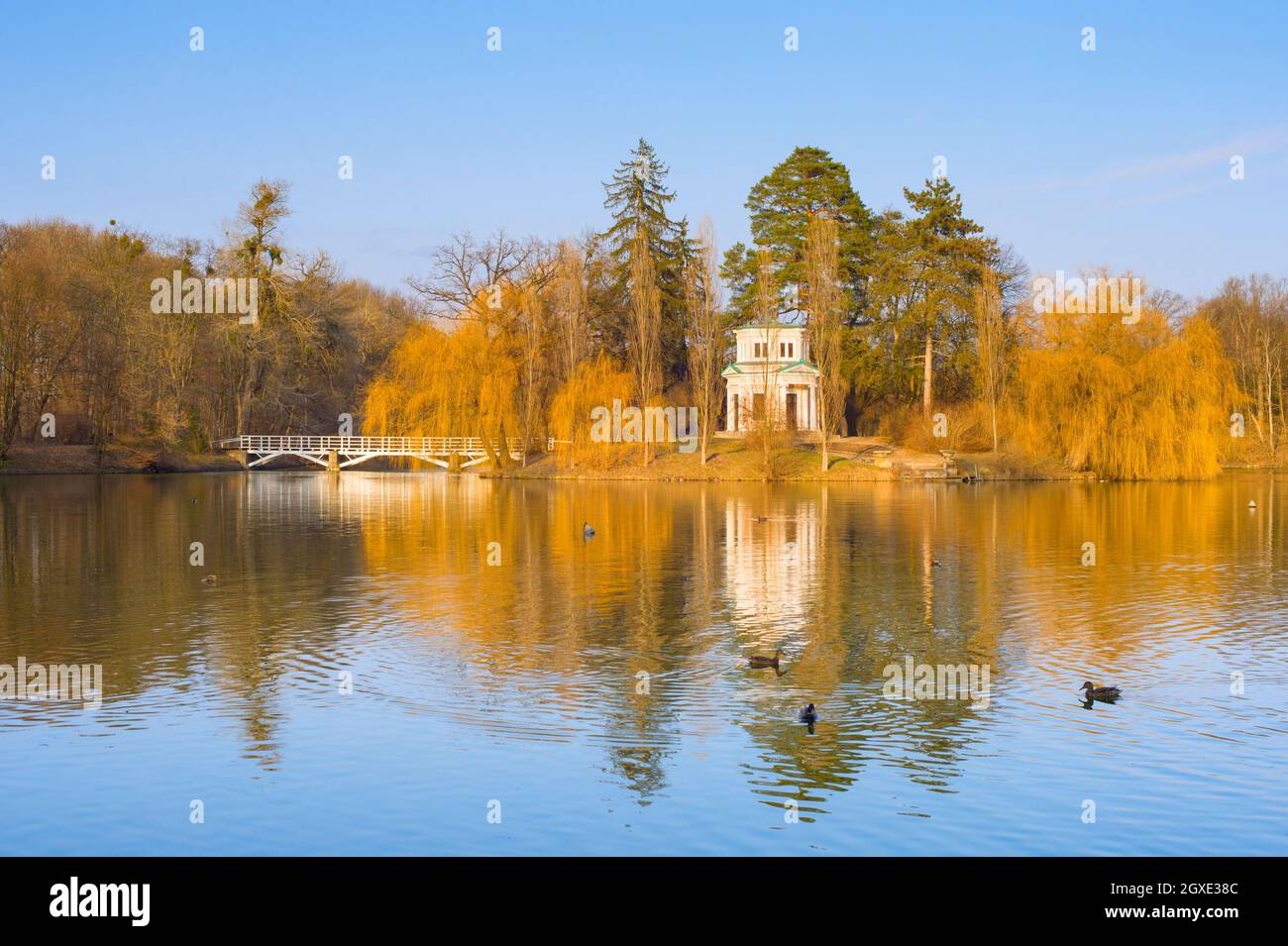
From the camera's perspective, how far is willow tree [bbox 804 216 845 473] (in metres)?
63.1

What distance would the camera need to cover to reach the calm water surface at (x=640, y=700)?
956 centimetres

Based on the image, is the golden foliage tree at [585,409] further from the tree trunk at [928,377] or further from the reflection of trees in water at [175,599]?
the reflection of trees in water at [175,599]

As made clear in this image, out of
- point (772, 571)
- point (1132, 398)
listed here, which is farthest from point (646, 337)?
point (772, 571)

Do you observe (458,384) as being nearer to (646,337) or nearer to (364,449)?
(646,337)

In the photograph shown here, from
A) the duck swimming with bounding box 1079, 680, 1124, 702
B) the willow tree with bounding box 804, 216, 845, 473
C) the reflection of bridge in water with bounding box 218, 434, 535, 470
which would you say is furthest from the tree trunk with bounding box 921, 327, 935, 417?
the duck swimming with bounding box 1079, 680, 1124, 702

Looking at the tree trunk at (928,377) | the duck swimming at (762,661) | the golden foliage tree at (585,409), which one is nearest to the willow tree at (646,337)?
the golden foliage tree at (585,409)

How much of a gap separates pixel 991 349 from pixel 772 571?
41100 mm

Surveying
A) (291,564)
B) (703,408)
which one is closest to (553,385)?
(703,408)

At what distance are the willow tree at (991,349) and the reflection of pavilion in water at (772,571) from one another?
24948 millimetres

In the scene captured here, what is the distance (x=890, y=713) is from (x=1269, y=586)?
12779mm

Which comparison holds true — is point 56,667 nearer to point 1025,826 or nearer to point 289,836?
point 289,836

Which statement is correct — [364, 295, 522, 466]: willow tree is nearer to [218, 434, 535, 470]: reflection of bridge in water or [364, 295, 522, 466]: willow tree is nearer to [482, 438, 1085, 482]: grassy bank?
[218, 434, 535, 470]: reflection of bridge in water

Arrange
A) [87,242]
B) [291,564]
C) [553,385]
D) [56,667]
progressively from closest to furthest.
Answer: [56,667] → [291,564] → [553,385] → [87,242]
